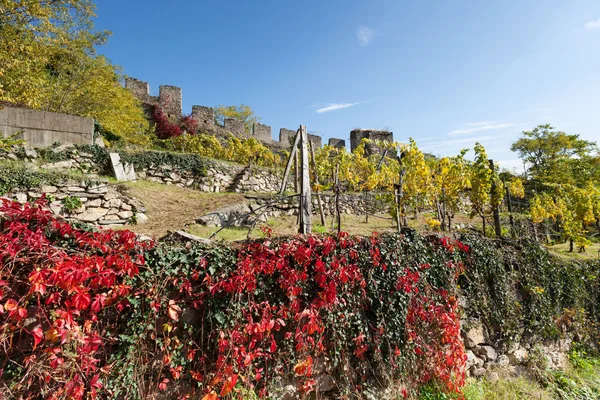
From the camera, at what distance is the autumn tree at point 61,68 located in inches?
267

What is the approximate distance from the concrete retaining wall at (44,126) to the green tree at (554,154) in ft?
81.8

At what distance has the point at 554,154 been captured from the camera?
24.5 meters

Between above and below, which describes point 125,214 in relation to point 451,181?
below

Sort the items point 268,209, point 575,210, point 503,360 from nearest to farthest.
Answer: point 503,360 < point 268,209 < point 575,210

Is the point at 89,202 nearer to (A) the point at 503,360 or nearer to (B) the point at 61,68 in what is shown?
(A) the point at 503,360

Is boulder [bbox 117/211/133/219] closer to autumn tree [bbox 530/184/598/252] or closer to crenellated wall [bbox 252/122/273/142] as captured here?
autumn tree [bbox 530/184/598/252]

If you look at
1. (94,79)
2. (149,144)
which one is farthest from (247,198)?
(149,144)

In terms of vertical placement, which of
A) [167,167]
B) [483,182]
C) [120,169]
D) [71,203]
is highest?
[167,167]

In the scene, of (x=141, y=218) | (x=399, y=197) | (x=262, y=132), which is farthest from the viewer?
(x=262, y=132)

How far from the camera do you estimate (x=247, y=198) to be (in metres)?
8.34

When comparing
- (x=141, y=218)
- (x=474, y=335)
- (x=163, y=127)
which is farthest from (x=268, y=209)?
(x=163, y=127)

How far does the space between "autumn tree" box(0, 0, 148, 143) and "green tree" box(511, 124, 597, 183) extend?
2577cm

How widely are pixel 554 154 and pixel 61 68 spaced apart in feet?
113

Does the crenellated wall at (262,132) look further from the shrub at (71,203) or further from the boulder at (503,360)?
the boulder at (503,360)
